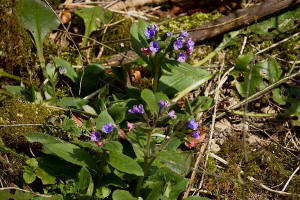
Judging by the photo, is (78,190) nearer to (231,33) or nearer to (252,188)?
(252,188)

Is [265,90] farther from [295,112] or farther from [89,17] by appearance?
[89,17]

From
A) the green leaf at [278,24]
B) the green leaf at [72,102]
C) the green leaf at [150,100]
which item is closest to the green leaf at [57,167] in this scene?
the green leaf at [72,102]

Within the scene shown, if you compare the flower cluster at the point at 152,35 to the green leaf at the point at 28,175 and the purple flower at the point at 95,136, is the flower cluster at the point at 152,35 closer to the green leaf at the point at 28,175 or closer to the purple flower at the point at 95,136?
the purple flower at the point at 95,136

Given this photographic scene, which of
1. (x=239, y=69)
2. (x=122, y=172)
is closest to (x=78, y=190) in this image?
(x=122, y=172)

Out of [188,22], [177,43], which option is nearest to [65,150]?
[177,43]

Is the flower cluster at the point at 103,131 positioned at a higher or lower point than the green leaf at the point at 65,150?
higher
